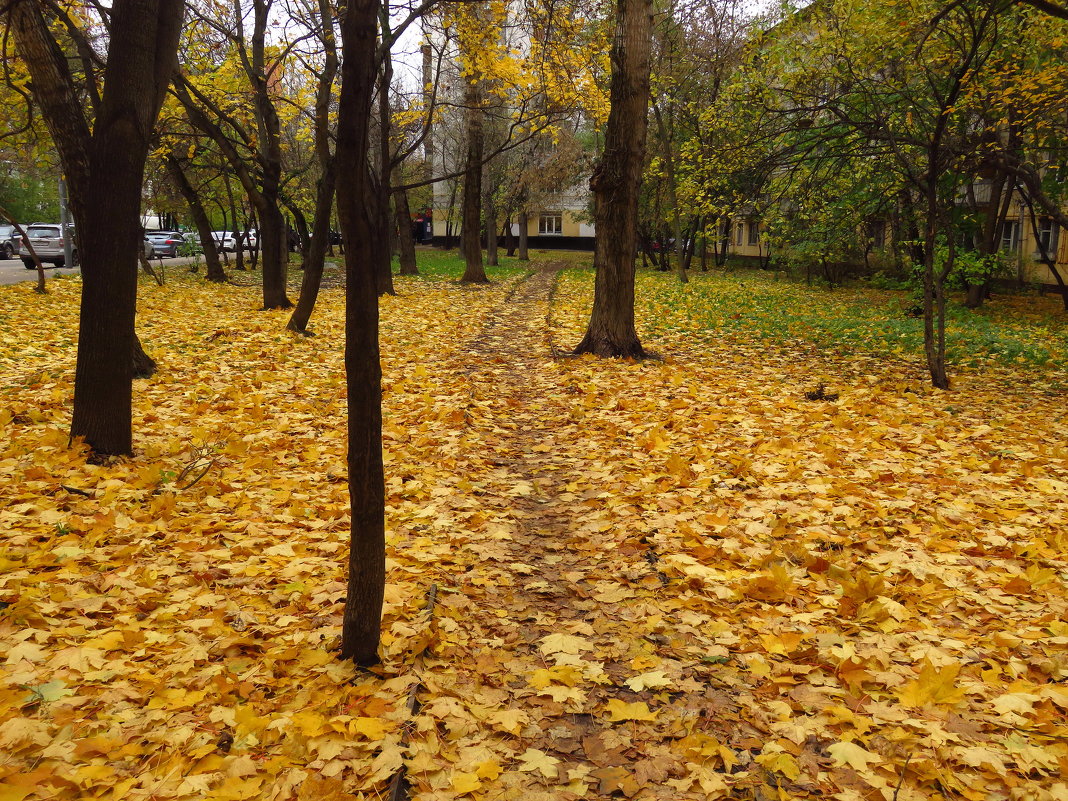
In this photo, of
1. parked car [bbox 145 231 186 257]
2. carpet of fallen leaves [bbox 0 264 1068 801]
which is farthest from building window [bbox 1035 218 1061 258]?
parked car [bbox 145 231 186 257]

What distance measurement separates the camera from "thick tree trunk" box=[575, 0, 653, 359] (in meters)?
9.72

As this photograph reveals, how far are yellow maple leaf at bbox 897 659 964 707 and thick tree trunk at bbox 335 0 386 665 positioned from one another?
2337mm

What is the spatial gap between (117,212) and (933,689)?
20.0ft

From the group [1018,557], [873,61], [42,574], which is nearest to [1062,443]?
[1018,557]

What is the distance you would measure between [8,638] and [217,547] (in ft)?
4.08

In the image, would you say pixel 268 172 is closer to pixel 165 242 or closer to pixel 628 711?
pixel 628 711

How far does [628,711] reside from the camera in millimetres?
2998

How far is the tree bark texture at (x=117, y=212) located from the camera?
5312 mm

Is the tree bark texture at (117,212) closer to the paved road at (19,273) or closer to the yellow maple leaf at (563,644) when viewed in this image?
the yellow maple leaf at (563,644)

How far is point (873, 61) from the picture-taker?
10.6 m

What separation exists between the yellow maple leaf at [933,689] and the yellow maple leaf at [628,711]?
41.8 inches

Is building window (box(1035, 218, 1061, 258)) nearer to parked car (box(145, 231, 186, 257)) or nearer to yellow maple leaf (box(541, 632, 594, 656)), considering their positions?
yellow maple leaf (box(541, 632, 594, 656))

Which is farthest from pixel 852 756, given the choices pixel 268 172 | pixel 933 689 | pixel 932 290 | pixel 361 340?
pixel 268 172

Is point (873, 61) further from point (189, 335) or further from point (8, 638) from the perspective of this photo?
point (8, 638)
